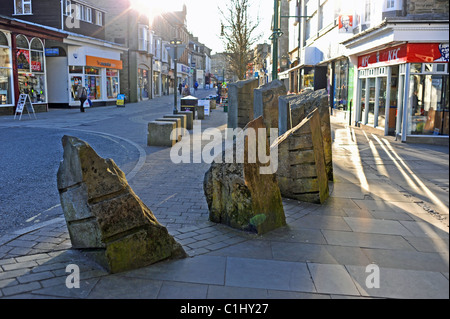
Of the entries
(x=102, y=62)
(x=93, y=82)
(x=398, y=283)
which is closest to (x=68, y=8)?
(x=102, y=62)

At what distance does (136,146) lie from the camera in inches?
464

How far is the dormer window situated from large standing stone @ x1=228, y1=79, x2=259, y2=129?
21.0m

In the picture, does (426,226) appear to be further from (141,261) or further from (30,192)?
(30,192)

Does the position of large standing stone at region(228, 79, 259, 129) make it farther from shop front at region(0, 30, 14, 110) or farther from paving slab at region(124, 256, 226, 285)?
shop front at region(0, 30, 14, 110)

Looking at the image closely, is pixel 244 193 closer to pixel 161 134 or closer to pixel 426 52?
pixel 161 134

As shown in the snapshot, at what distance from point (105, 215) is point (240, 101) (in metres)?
10.3

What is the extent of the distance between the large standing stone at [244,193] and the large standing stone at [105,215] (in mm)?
1048

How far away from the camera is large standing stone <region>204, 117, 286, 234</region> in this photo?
461cm

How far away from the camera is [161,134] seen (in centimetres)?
1166

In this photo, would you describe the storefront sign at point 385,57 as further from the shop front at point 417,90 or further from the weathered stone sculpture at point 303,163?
the weathered stone sculpture at point 303,163

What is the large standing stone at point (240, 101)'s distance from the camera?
13438mm

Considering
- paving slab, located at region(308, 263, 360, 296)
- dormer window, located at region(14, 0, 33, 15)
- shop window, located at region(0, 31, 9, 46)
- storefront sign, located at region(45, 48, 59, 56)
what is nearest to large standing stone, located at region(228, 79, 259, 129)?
paving slab, located at region(308, 263, 360, 296)

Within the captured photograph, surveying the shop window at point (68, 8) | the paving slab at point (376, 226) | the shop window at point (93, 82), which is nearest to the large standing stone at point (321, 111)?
the paving slab at point (376, 226)
